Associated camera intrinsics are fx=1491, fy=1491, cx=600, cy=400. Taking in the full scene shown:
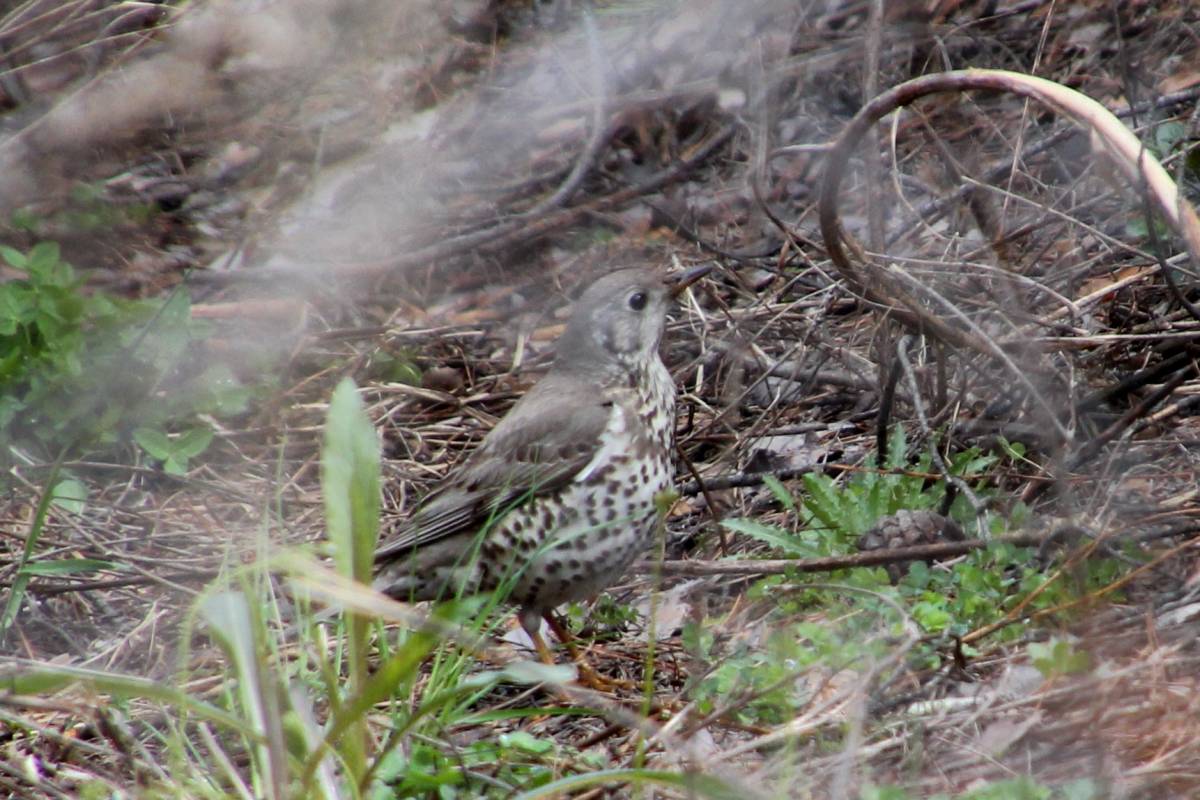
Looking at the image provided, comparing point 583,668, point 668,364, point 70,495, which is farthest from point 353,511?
point 668,364

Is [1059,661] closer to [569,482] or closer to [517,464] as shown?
[569,482]

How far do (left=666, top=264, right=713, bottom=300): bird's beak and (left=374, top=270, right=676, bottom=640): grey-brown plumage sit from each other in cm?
3

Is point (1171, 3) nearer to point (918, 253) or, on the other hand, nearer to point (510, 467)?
point (918, 253)

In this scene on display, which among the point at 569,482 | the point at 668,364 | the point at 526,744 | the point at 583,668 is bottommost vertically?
the point at 668,364

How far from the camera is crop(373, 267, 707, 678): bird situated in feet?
14.0

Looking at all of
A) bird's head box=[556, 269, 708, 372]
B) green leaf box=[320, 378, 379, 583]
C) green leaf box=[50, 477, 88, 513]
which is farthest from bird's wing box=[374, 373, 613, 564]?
green leaf box=[320, 378, 379, 583]

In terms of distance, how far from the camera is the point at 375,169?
7035mm

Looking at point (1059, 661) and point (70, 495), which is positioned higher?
point (1059, 661)

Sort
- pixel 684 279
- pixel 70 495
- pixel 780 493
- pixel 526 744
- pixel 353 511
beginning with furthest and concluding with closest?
1. pixel 70 495
2. pixel 684 279
3. pixel 780 493
4. pixel 526 744
5. pixel 353 511

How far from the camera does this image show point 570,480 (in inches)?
171

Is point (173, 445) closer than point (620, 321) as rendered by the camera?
No

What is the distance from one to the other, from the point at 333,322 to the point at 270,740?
447 cm

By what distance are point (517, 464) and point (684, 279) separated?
0.82m

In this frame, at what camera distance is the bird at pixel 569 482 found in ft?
14.0
